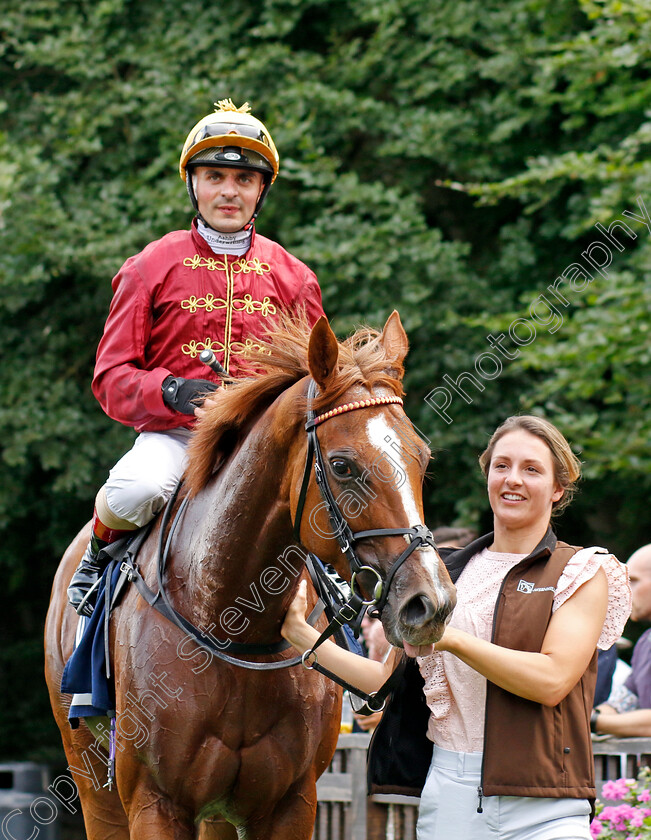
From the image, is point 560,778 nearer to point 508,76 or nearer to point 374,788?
point 374,788

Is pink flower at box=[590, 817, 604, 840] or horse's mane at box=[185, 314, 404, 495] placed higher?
horse's mane at box=[185, 314, 404, 495]

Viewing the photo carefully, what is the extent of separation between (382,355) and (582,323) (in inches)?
219

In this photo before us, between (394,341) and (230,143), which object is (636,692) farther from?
(230,143)

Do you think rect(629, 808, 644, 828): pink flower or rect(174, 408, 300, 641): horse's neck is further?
rect(629, 808, 644, 828): pink flower

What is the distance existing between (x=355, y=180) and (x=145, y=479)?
20.6 feet

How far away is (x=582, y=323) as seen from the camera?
8328 millimetres

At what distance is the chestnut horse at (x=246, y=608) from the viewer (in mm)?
2979

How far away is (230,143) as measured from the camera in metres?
4.05

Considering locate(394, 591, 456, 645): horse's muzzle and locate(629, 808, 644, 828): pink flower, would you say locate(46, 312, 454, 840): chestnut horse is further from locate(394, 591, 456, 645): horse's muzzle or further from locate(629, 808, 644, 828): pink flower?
locate(629, 808, 644, 828): pink flower

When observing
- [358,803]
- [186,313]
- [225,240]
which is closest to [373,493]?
[186,313]

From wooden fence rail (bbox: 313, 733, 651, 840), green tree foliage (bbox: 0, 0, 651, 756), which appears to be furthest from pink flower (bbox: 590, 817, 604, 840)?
green tree foliage (bbox: 0, 0, 651, 756)

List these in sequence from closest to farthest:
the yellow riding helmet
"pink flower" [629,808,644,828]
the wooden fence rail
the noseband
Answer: the noseband
the yellow riding helmet
"pink flower" [629,808,644,828]
the wooden fence rail

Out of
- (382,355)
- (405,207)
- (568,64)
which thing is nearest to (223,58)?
(405,207)

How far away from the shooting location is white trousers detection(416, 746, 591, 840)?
2947 millimetres
